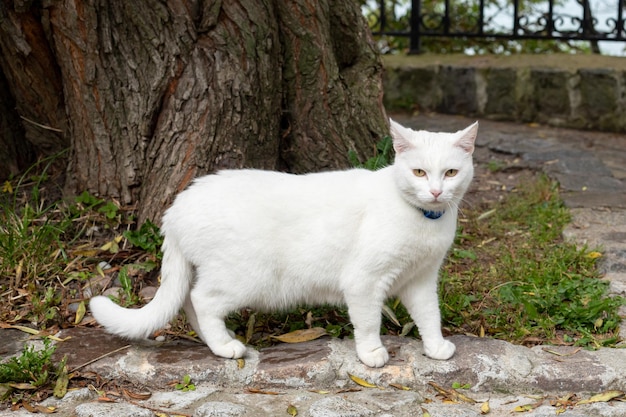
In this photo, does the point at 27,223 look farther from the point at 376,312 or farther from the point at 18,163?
the point at 376,312

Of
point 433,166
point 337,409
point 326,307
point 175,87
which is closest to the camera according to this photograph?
point 337,409

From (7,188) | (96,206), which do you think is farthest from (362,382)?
(7,188)

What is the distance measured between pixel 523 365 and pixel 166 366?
4.88 feet

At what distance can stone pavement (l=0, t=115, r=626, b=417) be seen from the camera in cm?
311

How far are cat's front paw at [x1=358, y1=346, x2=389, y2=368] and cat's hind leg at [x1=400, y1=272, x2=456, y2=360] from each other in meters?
0.20

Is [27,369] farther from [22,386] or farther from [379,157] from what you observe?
[379,157]

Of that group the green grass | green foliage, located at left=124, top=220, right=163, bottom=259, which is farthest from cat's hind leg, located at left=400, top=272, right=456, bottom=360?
green foliage, located at left=124, top=220, right=163, bottom=259

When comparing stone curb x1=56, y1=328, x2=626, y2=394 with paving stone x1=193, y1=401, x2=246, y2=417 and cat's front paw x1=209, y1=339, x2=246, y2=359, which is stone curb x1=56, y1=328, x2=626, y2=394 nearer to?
cat's front paw x1=209, y1=339, x2=246, y2=359

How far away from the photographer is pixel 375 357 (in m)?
3.35

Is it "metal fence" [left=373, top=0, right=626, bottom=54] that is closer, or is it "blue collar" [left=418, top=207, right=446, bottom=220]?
"blue collar" [left=418, top=207, right=446, bottom=220]

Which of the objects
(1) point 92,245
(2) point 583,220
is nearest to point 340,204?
(1) point 92,245

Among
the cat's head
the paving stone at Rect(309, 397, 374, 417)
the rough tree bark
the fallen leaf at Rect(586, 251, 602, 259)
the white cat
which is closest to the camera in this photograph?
the paving stone at Rect(309, 397, 374, 417)

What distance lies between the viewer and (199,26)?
419 cm

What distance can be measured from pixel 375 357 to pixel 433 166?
2.73ft
